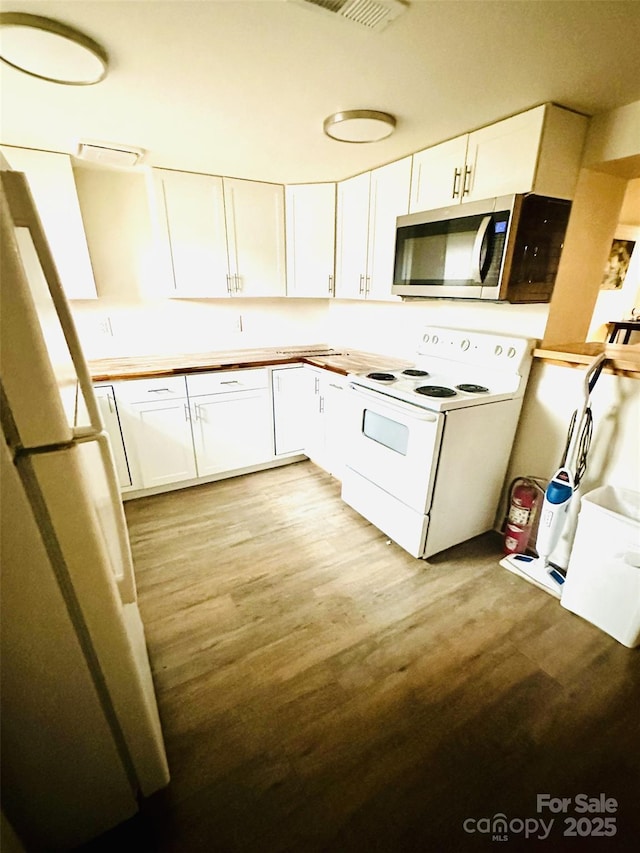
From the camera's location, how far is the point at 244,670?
59.0 inches

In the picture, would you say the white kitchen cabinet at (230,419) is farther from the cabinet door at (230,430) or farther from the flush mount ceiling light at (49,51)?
the flush mount ceiling light at (49,51)

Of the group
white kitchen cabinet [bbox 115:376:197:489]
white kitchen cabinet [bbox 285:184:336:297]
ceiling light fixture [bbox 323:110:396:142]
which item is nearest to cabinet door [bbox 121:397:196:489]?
white kitchen cabinet [bbox 115:376:197:489]

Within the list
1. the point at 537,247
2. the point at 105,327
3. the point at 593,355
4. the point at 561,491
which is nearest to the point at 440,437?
the point at 561,491

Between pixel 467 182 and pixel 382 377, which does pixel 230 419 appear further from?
pixel 467 182

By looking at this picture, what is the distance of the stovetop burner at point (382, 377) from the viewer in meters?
2.30

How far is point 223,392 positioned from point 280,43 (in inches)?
74.4

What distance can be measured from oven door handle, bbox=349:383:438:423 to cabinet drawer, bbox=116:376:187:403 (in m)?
1.19

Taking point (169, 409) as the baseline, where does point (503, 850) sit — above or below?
below

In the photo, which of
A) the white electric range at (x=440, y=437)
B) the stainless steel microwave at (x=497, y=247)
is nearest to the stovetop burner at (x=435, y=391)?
the white electric range at (x=440, y=437)

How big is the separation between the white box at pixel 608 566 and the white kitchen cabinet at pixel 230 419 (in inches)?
83.9

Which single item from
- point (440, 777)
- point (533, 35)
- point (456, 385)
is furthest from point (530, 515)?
point (533, 35)

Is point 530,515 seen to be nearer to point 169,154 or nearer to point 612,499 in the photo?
point 612,499

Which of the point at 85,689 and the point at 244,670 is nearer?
the point at 85,689

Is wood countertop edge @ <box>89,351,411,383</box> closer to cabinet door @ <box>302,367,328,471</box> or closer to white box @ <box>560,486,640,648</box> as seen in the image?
cabinet door @ <box>302,367,328,471</box>
